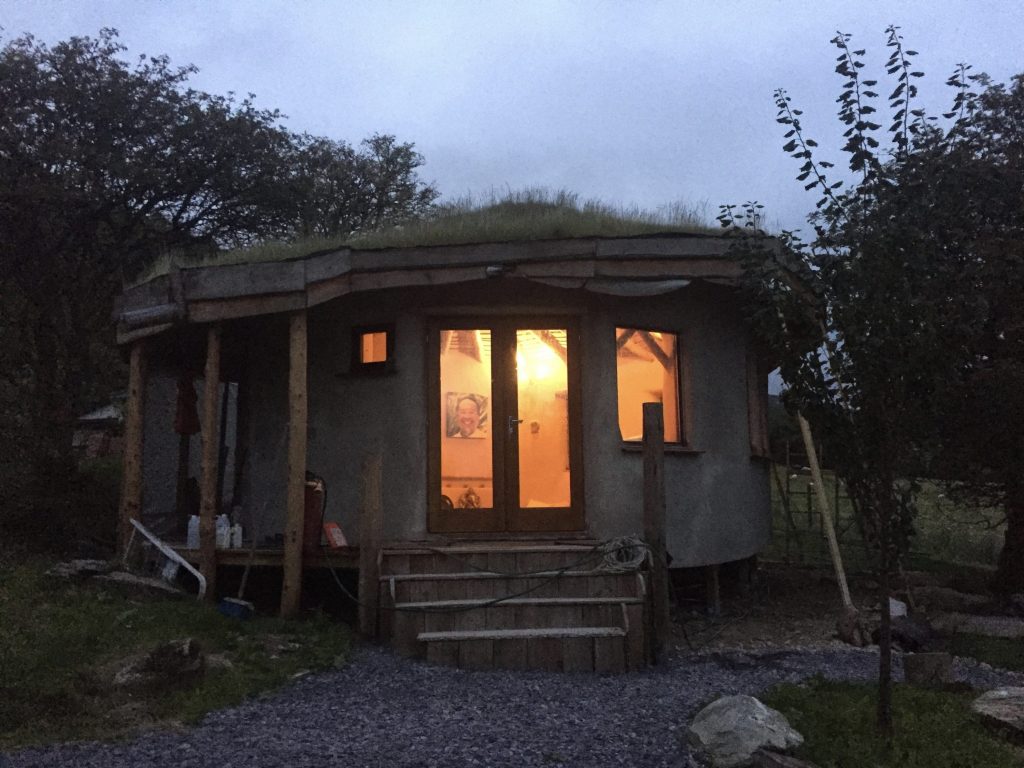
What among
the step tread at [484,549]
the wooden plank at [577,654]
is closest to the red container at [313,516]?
the step tread at [484,549]

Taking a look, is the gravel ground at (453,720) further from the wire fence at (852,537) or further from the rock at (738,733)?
the wire fence at (852,537)

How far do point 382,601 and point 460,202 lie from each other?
6082 mm

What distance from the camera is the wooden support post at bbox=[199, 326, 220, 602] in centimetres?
802

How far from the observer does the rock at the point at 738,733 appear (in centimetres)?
445

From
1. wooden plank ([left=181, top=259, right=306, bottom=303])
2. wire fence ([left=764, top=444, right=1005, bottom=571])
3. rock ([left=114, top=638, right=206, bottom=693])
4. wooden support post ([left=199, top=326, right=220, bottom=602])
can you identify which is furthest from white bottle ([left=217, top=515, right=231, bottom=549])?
wire fence ([left=764, top=444, right=1005, bottom=571])

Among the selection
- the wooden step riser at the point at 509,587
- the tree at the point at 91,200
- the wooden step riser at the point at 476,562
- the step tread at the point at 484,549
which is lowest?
the wooden step riser at the point at 509,587

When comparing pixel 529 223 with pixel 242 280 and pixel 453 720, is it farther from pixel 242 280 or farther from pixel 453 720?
pixel 453 720

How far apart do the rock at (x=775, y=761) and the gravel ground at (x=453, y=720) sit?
1.28ft

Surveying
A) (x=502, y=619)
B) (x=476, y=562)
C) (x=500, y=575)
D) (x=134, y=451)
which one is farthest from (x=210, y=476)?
(x=502, y=619)

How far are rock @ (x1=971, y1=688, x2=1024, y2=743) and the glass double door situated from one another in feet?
12.8

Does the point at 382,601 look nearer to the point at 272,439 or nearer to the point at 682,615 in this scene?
the point at 272,439

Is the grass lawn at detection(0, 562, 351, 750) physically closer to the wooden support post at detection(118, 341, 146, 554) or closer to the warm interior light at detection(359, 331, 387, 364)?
the wooden support post at detection(118, 341, 146, 554)

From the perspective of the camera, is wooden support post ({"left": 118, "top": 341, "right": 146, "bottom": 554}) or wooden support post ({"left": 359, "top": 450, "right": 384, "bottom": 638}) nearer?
wooden support post ({"left": 359, "top": 450, "right": 384, "bottom": 638})

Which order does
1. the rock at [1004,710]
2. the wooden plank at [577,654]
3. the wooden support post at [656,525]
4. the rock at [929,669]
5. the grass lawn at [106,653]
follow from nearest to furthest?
the rock at [1004,710], the grass lawn at [106,653], the rock at [929,669], the wooden plank at [577,654], the wooden support post at [656,525]
